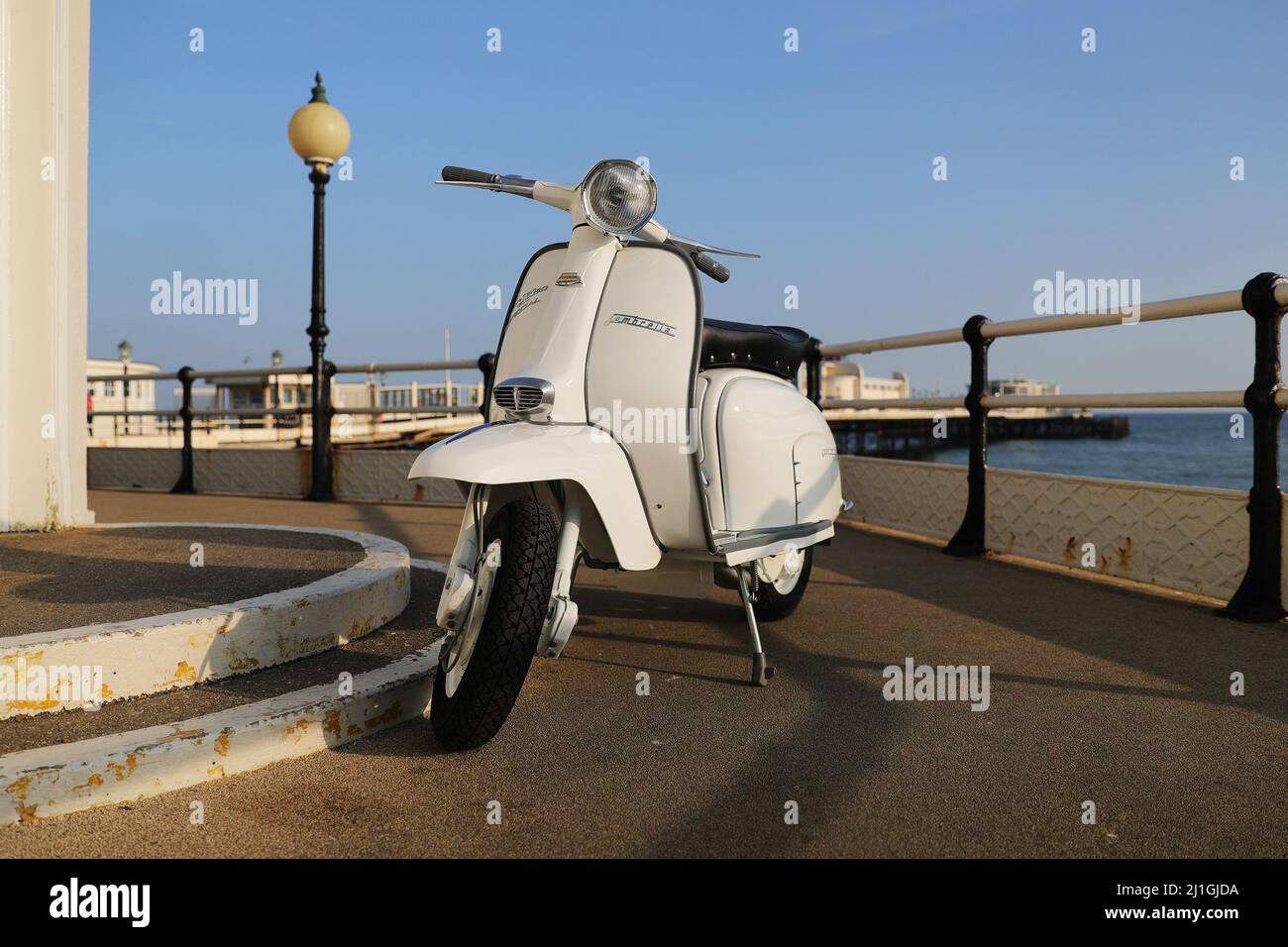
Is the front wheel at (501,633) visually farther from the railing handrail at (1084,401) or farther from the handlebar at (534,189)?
the railing handrail at (1084,401)

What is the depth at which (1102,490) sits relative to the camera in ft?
16.6

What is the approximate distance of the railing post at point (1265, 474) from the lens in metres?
4.01

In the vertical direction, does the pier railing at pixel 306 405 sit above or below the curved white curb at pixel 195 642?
above

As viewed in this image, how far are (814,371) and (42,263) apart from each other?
5.08 meters

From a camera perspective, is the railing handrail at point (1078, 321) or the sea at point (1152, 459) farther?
the sea at point (1152, 459)

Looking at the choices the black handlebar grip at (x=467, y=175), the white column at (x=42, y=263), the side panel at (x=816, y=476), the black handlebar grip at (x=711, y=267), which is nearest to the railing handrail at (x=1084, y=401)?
the side panel at (x=816, y=476)

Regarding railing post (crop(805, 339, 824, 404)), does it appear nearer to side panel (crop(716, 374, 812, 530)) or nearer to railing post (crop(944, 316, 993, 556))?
railing post (crop(944, 316, 993, 556))

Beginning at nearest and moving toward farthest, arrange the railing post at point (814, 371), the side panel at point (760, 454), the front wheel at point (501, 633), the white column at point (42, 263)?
the front wheel at point (501, 633), the side panel at point (760, 454), the white column at point (42, 263), the railing post at point (814, 371)

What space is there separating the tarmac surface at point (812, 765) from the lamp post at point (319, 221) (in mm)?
6069

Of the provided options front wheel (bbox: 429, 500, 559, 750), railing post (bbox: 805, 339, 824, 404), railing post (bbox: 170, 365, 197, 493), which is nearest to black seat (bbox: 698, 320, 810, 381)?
front wheel (bbox: 429, 500, 559, 750)

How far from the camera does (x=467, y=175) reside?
10.7ft

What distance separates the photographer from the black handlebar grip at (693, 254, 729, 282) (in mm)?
3326
